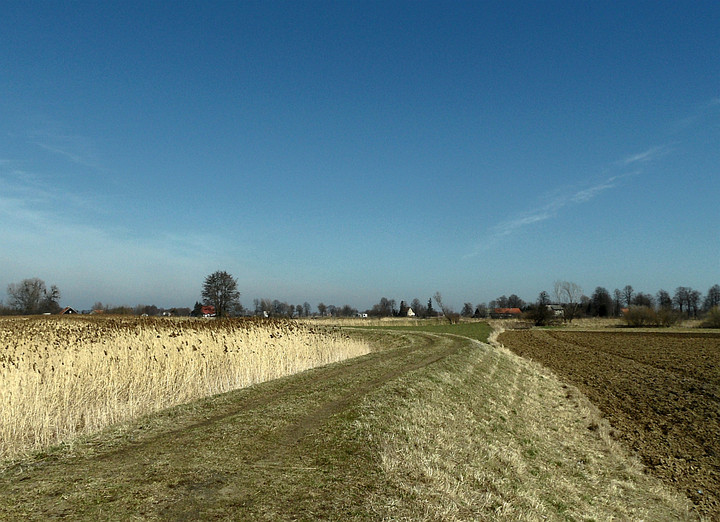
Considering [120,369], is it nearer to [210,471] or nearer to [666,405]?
[210,471]

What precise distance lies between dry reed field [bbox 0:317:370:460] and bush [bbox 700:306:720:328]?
75.0 m

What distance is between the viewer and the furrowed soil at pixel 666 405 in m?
11.4

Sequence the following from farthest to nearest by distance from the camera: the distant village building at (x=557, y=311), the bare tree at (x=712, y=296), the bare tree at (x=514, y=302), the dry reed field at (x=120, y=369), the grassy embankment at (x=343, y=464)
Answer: the bare tree at (x=514, y=302)
the bare tree at (x=712, y=296)
the distant village building at (x=557, y=311)
the dry reed field at (x=120, y=369)
the grassy embankment at (x=343, y=464)

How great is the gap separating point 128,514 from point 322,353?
1739 cm

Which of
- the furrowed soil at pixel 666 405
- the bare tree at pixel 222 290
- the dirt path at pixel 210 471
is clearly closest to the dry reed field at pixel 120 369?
the dirt path at pixel 210 471

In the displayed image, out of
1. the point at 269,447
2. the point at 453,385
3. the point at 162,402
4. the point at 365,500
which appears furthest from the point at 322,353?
the point at 365,500

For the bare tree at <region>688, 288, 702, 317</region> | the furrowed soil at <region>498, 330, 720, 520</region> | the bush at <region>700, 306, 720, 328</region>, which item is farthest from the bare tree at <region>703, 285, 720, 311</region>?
the furrowed soil at <region>498, 330, 720, 520</region>

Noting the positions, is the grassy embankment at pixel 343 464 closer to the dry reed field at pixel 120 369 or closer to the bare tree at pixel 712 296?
the dry reed field at pixel 120 369

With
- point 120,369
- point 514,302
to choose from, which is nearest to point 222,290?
point 120,369

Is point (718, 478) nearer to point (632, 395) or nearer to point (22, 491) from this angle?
point (632, 395)

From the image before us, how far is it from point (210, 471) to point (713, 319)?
88636 mm

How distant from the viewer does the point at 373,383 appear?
1388 cm

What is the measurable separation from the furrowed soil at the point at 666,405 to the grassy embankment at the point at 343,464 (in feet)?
2.60

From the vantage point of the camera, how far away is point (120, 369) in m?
14.2
